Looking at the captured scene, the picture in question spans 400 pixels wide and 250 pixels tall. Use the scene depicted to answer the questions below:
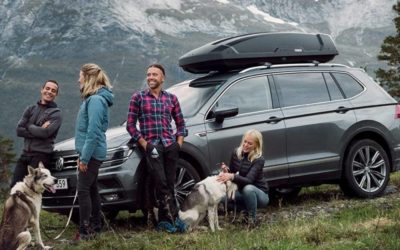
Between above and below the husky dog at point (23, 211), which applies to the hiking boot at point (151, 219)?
below

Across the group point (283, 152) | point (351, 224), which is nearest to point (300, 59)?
point (283, 152)

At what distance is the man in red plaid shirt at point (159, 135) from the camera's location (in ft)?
23.5

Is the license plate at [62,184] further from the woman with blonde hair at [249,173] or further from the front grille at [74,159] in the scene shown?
the woman with blonde hair at [249,173]

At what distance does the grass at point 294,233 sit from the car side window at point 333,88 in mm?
1678

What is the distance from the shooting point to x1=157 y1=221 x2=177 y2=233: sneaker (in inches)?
278

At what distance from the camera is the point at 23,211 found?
631 cm

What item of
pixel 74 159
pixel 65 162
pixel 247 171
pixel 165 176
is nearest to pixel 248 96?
pixel 247 171

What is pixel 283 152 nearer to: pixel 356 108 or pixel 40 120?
pixel 356 108

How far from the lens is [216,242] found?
5777mm

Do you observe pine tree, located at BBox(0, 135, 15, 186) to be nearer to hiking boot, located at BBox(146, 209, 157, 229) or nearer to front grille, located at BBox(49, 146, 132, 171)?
front grille, located at BBox(49, 146, 132, 171)

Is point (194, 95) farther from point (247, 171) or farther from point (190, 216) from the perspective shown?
point (190, 216)

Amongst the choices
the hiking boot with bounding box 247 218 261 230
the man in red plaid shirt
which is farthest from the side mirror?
the hiking boot with bounding box 247 218 261 230

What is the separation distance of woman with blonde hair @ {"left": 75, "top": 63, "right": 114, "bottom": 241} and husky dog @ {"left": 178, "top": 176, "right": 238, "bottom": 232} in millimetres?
1063

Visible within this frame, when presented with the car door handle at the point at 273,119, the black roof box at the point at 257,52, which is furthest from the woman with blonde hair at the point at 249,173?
the black roof box at the point at 257,52
